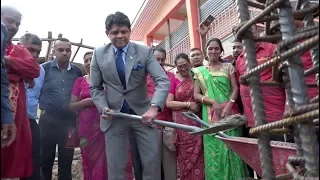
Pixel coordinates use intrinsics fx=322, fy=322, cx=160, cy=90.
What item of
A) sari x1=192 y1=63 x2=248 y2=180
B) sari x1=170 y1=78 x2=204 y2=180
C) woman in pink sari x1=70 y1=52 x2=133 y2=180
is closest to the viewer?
sari x1=192 y1=63 x2=248 y2=180

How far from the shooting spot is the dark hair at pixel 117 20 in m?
2.61

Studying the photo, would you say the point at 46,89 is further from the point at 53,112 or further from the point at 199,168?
the point at 199,168

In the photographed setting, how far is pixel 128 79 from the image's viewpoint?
8.68 ft

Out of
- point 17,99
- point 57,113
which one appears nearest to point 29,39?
point 57,113

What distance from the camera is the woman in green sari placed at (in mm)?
3082

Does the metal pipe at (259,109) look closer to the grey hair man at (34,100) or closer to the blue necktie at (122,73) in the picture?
the blue necktie at (122,73)

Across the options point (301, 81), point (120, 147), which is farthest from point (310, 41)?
point (120, 147)

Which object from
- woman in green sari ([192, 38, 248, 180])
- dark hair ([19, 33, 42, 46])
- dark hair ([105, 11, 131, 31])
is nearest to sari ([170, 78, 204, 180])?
woman in green sari ([192, 38, 248, 180])

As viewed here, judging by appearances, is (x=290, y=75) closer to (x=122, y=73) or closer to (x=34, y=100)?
(x=122, y=73)

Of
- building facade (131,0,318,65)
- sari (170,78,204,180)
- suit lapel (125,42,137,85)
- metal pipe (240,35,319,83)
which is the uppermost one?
building facade (131,0,318,65)

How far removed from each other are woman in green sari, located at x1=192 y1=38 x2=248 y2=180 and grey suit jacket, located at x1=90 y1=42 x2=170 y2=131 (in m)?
0.75

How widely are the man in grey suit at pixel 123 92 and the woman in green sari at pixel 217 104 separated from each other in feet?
2.32

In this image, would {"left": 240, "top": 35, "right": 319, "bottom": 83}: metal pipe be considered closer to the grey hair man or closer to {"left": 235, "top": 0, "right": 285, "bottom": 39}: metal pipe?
{"left": 235, "top": 0, "right": 285, "bottom": 39}: metal pipe

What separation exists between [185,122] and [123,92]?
41.0 inches
